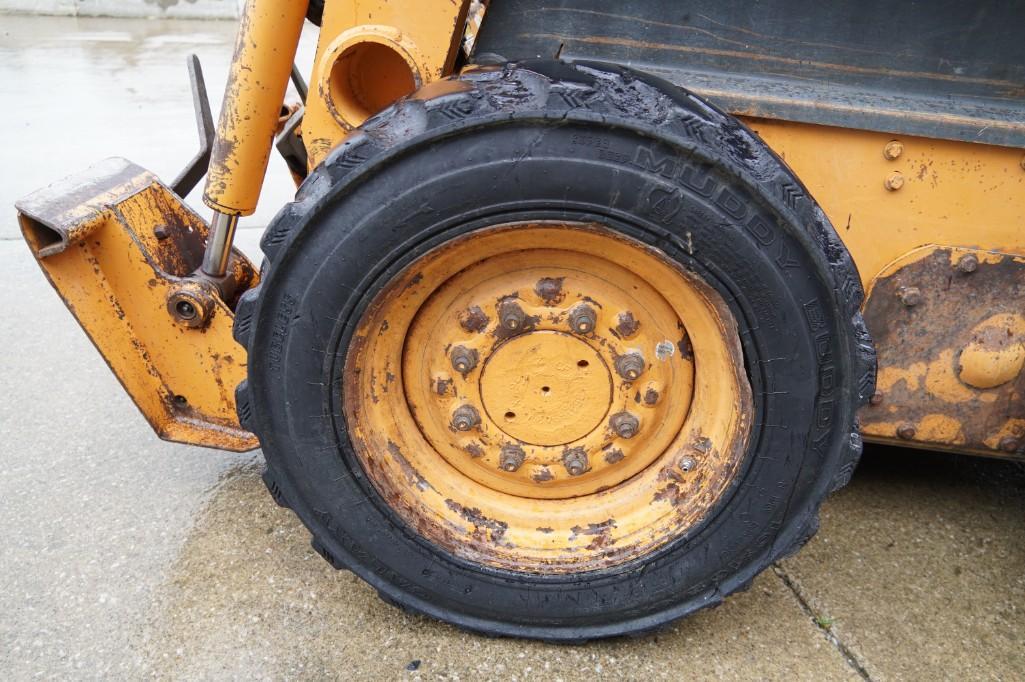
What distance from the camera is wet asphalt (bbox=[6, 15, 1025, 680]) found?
6.32 feet

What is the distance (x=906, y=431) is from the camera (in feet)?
6.70

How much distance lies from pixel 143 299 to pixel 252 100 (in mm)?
610

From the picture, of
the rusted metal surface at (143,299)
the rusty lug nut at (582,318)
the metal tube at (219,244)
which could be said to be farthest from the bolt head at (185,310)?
the rusty lug nut at (582,318)

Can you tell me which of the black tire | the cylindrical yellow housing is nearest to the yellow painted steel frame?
the black tire

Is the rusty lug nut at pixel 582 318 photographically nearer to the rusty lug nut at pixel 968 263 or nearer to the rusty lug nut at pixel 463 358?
the rusty lug nut at pixel 463 358

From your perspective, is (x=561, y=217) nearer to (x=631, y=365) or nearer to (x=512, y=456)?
(x=631, y=365)

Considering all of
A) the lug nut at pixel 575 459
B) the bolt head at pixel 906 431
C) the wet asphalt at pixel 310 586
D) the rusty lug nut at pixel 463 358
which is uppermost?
the rusty lug nut at pixel 463 358

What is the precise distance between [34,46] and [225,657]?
12.1 meters

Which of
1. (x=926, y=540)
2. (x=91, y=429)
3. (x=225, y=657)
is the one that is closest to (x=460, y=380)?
(x=225, y=657)

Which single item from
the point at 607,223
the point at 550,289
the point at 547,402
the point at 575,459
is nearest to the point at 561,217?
the point at 607,223

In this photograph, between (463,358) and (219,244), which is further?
(219,244)

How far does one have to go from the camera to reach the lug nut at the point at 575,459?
75.0 inches

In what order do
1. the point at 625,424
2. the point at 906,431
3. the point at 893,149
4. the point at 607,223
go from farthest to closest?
the point at 906,431, the point at 625,424, the point at 893,149, the point at 607,223

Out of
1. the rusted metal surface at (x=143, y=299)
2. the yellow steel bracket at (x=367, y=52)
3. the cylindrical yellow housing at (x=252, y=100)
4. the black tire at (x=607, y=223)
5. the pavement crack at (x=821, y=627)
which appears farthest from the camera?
the rusted metal surface at (x=143, y=299)
